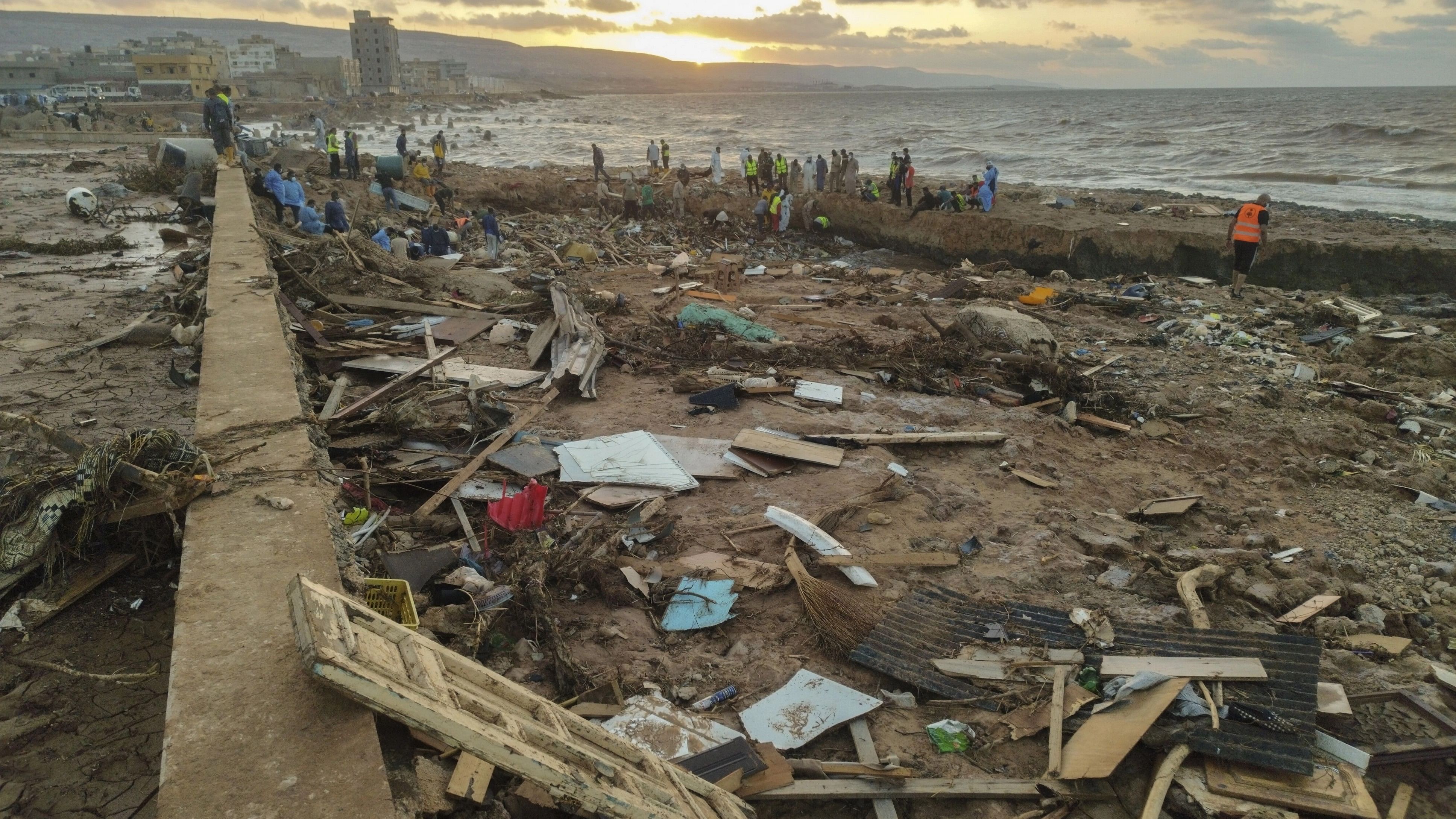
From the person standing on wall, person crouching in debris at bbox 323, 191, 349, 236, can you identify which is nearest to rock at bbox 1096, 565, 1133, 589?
the person standing on wall

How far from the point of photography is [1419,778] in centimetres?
377

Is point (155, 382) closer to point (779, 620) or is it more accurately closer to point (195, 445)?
point (195, 445)

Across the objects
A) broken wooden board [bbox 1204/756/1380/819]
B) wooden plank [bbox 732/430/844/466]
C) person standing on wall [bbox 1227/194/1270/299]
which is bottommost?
broken wooden board [bbox 1204/756/1380/819]

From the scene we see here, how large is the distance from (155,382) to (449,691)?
229 inches

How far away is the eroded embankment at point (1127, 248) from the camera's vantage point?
48.2 ft

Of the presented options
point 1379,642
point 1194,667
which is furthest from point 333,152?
point 1379,642

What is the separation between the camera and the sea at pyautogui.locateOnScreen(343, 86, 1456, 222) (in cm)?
2744

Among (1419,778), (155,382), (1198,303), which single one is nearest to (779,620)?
(1419,778)

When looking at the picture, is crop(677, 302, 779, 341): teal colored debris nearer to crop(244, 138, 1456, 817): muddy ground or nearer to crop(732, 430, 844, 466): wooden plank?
crop(244, 138, 1456, 817): muddy ground

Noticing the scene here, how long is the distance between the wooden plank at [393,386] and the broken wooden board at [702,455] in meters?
2.53

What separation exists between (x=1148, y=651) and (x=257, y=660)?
4.44 metres

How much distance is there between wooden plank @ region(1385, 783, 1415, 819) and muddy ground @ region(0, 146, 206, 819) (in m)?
5.25

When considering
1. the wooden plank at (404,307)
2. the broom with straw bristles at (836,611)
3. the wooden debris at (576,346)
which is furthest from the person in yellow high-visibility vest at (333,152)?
the broom with straw bristles at (836,611)

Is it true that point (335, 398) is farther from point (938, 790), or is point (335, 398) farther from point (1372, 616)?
point (1372, 616)
